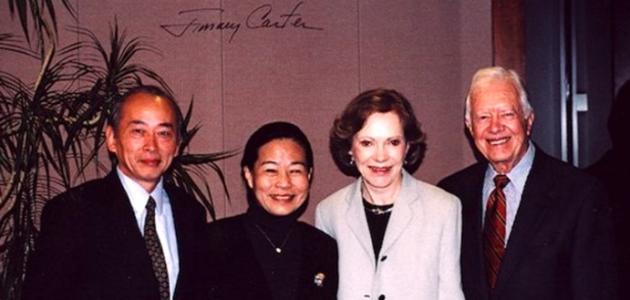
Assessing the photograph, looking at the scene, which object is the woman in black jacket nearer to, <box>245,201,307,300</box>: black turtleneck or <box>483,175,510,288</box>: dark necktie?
<box>245,201,307,300</box>: black turtleneck

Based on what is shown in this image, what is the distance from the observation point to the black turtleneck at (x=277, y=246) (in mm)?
2680

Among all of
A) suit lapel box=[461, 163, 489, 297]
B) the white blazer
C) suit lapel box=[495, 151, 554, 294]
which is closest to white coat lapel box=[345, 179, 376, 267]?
the white blazer

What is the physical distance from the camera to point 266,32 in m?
4.15

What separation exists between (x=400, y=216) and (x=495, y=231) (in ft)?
1.27

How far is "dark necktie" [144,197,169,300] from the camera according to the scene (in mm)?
2582

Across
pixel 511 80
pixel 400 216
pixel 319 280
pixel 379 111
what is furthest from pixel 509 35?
pixel 319 280

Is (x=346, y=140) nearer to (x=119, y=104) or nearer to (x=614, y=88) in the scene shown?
(x=119, y=104)

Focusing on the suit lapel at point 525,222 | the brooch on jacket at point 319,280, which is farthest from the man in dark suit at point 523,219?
the brooch on jacket at point 319,280

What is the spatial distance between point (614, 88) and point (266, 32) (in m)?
2.12

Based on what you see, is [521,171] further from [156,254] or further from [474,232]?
[156,254]

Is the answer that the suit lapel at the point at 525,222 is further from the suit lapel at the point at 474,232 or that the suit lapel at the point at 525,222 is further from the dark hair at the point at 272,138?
the dark hair at the point at 272,138

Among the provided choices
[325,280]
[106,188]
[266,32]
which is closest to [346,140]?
[325,280]

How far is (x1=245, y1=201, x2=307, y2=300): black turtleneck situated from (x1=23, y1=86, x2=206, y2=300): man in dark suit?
223 millimetres
